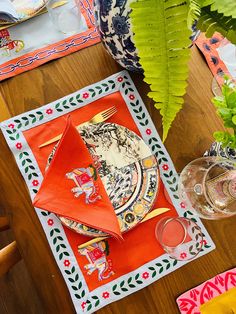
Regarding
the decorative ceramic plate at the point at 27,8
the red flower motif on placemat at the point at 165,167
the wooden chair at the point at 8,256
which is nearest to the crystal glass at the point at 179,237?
the red flower motif on placemat at the point at 165,167

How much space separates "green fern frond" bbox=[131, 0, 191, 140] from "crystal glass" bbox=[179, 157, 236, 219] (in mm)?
314

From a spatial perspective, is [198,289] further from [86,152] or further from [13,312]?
[13,312]

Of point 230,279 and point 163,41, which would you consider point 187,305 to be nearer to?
point 230,279

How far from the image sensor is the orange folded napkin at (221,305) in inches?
31.3

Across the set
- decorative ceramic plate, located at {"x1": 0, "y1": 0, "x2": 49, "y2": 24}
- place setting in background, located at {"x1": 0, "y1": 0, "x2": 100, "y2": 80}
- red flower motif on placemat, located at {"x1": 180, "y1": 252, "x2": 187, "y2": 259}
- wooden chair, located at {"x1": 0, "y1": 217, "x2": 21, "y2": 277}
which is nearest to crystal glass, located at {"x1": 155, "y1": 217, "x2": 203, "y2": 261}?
red flower motif on placemat, located at {"x1": 180, "y1": 252, "x2": 187, "y2": 259}

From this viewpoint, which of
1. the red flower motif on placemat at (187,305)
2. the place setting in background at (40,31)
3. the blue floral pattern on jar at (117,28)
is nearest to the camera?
the blue floral pattern on jar at (117,28)

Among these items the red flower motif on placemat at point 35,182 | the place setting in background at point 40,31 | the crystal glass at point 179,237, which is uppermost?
the place setting in background at point 40,31

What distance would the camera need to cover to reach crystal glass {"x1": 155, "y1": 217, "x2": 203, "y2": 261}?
0.80m

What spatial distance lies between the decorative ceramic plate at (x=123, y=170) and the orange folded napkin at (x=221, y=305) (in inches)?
8.3

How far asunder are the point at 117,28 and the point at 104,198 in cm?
31

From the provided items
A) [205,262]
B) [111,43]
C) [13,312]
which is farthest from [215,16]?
[13,312]

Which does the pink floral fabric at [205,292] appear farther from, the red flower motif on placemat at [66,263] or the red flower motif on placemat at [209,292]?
the red flower motif on placemat at [66,263]

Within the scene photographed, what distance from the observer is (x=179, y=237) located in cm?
82

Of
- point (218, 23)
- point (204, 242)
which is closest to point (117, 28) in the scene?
point (218, 23)
